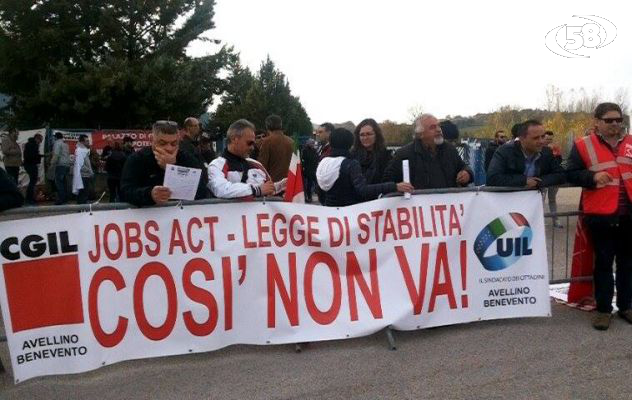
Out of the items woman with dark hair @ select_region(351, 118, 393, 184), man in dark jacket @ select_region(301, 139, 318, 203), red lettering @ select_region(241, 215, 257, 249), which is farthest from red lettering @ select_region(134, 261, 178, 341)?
man in dark jacket @ select_region(301, 139, 318, 203)

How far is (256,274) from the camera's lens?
4.81 meters

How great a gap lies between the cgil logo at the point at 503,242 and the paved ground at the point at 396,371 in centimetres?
59

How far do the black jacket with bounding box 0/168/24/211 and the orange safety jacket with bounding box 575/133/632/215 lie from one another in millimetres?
4625

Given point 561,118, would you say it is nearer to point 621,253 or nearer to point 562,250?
point 562,250

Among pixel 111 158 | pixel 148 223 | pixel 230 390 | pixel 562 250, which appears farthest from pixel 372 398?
pixel 111 158

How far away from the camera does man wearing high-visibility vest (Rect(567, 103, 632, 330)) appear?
17.5 feet

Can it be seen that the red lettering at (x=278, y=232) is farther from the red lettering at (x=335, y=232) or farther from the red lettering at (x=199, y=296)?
the red lettering at (x=199, y=296)

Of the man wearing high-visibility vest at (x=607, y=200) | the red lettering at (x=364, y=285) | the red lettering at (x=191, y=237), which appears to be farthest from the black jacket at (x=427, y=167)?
the red lettering at (x=191, y=237)

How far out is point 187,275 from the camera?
4652 millimetres

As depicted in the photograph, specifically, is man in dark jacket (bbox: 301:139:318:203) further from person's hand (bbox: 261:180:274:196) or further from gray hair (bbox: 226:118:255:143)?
person's hand (bbox: 261:180:274:196)

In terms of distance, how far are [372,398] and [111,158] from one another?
12361mm

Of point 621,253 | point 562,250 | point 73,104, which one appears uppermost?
point 73,104

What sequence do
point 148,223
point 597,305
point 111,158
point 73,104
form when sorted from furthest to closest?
point 73,104 < point 111,158 < point 597,305 < point 148,223

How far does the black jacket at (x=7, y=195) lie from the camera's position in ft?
14.6
